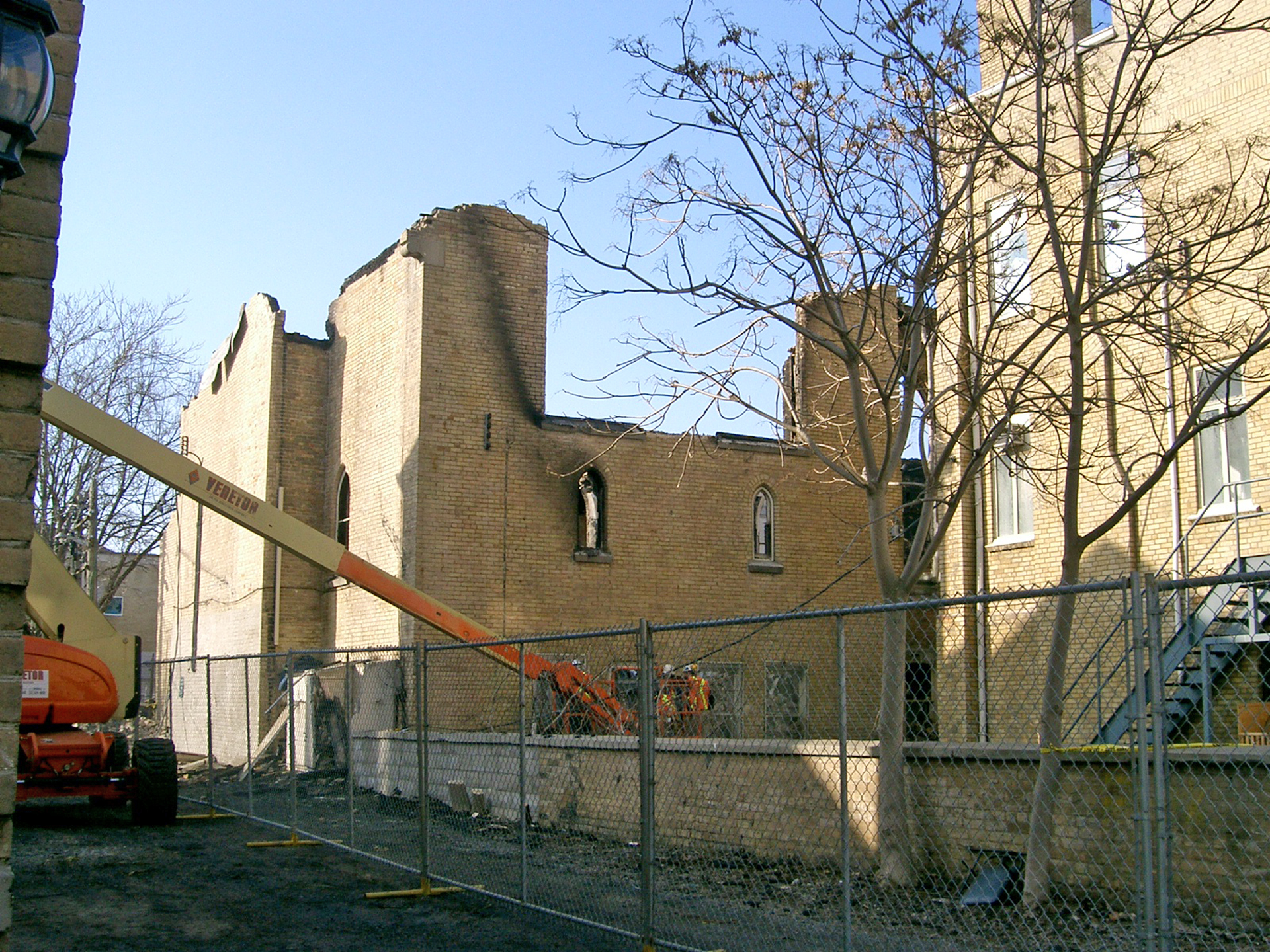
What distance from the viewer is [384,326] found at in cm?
2228

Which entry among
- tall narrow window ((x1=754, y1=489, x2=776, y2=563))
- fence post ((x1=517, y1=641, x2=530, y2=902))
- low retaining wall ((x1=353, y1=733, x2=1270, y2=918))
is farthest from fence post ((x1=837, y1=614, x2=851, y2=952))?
tall narrow window ((x1=754, y1=489, x2=776, y2=563))

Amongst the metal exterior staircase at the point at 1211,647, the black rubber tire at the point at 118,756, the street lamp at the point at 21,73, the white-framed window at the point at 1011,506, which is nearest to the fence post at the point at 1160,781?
the street lamp at the point at 21,73

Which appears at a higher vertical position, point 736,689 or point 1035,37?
point 1035,37

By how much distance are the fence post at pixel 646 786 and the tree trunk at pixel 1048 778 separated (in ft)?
8.69

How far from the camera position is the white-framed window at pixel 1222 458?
1416cm

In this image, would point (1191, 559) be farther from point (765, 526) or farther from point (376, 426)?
point (376, 426)

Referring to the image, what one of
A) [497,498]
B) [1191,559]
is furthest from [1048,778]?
[497,498]

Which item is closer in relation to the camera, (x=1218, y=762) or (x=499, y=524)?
(x=1218, y=762)

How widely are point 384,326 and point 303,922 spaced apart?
14656 millimetres

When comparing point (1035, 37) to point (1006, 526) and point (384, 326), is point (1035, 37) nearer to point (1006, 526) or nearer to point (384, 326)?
point (1006, 526)

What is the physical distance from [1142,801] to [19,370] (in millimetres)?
4583

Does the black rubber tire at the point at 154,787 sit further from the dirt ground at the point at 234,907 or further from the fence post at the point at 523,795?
the fence post at the point at 523,795

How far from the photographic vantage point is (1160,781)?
5223mm

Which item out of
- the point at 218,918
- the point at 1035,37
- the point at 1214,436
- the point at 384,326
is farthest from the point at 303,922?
the point at 384,326
